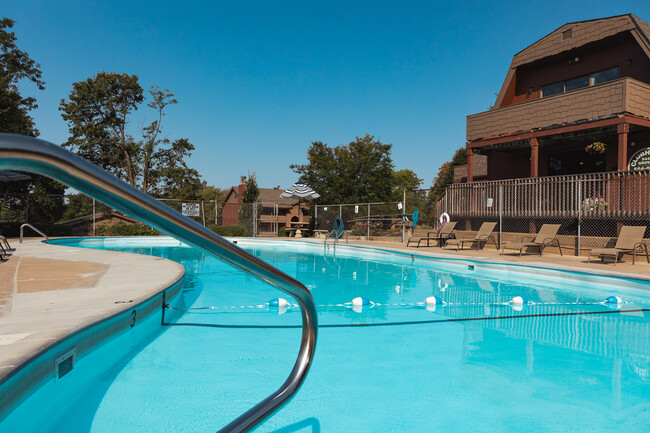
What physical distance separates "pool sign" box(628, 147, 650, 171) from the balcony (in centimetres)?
168

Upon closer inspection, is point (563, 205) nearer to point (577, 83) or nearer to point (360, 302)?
point (577, 83)

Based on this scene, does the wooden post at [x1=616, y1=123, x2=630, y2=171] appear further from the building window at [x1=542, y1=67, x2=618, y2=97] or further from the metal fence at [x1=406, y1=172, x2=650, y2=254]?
the building window at [x1=542, y1=67, x2=618, y2=97]

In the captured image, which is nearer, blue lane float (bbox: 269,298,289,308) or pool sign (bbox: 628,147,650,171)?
blue lane float (bbox: 269,298,289,308)

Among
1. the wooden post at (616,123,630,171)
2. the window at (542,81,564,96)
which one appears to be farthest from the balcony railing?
the window at (542,81,564,96)

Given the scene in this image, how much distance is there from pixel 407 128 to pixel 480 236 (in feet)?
75.4

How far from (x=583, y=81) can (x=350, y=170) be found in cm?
1898

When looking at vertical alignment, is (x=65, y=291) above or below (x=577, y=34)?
below

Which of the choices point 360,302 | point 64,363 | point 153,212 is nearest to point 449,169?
point 360,302

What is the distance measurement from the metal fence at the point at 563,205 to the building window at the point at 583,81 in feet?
12.7

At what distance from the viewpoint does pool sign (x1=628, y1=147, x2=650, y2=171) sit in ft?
37.6

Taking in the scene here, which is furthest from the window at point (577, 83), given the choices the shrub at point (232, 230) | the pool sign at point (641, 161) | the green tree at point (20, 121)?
the green tree at point (20, 121)

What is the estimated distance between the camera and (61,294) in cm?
527

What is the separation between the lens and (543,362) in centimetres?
449

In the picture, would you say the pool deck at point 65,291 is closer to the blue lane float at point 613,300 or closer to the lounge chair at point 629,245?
the lounge chair at point 629,245
